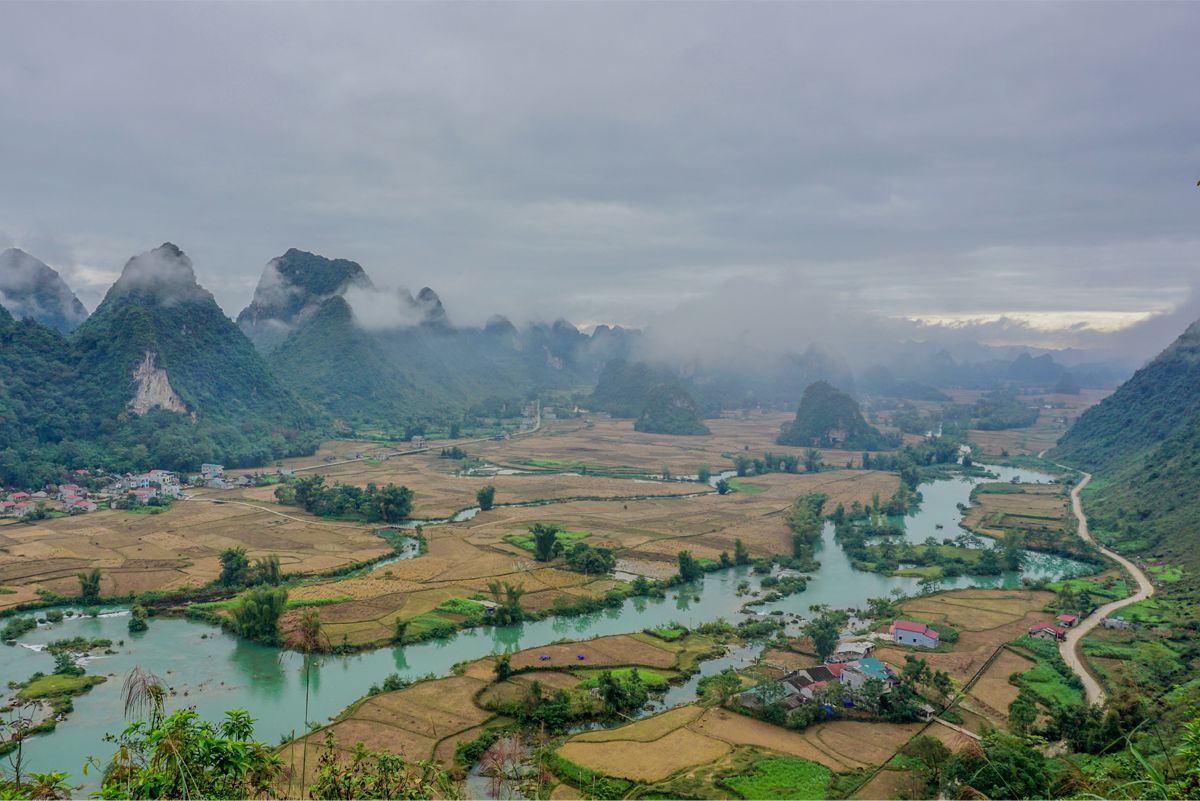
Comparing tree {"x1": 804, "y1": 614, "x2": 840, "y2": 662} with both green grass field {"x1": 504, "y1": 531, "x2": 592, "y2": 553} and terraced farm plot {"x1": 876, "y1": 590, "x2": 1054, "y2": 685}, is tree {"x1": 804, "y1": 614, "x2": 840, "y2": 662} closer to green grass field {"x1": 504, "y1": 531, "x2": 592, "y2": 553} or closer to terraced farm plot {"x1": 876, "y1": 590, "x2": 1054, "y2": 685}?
terraced farm plot {"x1": 876, "y1": 590, "x2": 1054, "y2": 685}

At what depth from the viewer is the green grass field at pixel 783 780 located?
15.7m

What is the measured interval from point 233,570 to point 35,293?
7623 cm

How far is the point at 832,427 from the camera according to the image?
3204 inches

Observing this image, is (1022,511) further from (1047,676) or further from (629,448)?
(629,448)

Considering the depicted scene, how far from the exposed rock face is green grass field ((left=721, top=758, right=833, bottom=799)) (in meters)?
57.0

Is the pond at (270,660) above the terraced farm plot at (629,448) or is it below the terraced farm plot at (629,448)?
below

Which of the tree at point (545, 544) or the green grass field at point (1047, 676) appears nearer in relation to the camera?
the green grass field at point (1047, 676)

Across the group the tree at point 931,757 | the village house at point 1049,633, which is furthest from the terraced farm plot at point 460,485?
the tree at point 931,757

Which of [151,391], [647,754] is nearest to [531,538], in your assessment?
[647,754]

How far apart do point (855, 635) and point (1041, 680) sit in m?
5.58

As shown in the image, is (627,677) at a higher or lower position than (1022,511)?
higher

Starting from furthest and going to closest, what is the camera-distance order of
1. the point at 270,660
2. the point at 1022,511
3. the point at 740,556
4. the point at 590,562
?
the point at 1022,511, the point at 740,556, the point at 590,562, the point at 270,660

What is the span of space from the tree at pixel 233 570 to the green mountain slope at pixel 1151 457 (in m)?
38.7

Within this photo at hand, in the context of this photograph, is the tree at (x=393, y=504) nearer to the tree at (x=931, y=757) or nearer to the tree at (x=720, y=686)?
the tree at (x=720, y=686)
